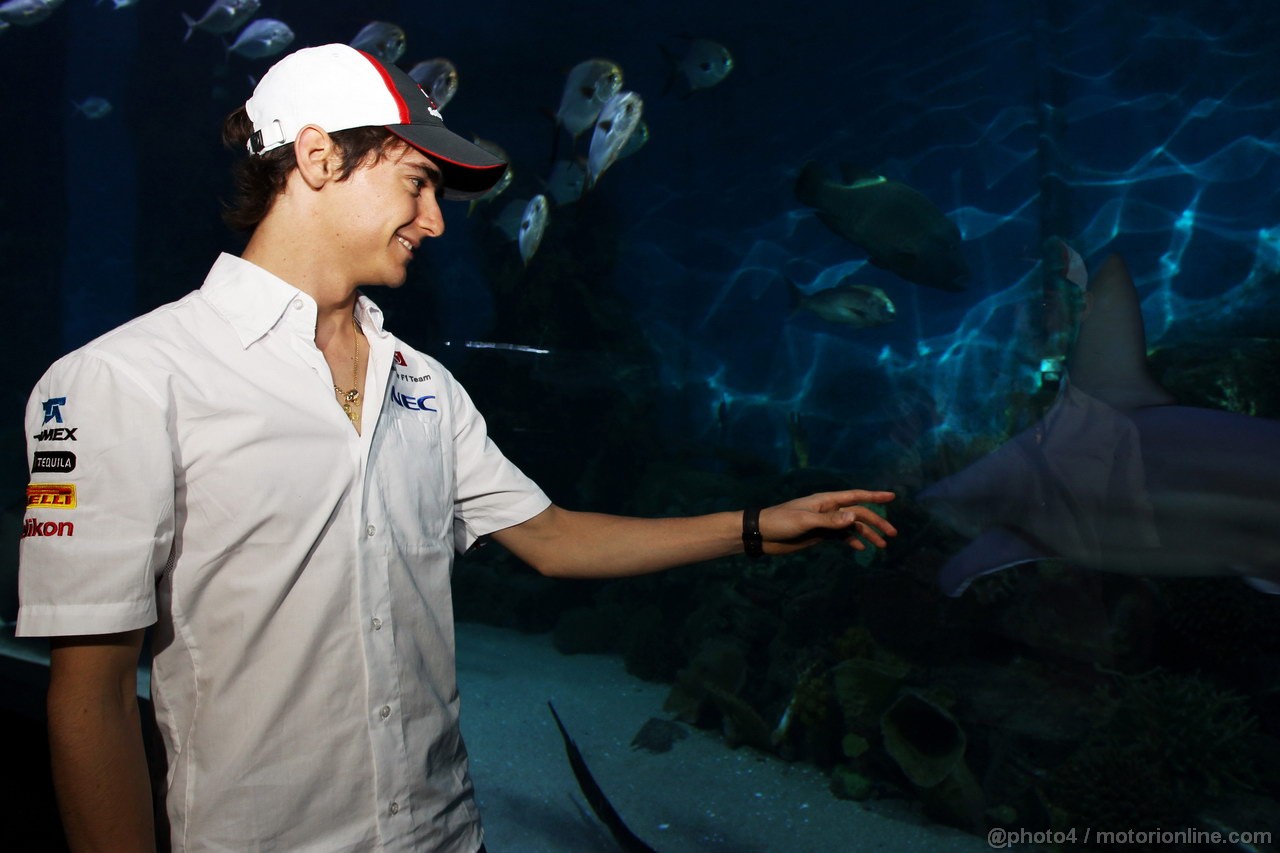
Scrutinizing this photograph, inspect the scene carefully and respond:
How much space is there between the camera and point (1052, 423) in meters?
3.15

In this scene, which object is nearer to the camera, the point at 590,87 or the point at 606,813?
the point at 606,813

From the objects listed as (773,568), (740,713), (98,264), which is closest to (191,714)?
(740,713)

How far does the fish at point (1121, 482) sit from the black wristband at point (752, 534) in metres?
1.60

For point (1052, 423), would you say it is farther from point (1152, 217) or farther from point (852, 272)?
point (852, 272)

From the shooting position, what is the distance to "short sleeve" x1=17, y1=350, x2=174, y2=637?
109 centimetres

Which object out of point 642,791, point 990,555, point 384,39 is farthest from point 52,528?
point 384,39

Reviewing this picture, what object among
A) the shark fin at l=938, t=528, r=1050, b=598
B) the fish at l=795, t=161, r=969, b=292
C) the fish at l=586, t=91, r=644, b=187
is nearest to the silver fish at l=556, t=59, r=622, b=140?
the fish at l=586, t=91, r=644, b=187

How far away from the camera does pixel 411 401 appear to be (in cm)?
162

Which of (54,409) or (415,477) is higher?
(54,409)

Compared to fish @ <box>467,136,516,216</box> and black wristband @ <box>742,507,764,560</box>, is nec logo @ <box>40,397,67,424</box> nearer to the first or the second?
fish @ <box>467,136,516,216</box>

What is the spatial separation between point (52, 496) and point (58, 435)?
0.30 feet

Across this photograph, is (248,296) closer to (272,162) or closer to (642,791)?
(272,162)

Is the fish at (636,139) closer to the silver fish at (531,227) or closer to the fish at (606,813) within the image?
the silver fish at (531,227)

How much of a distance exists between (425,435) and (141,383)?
1.78 feet
